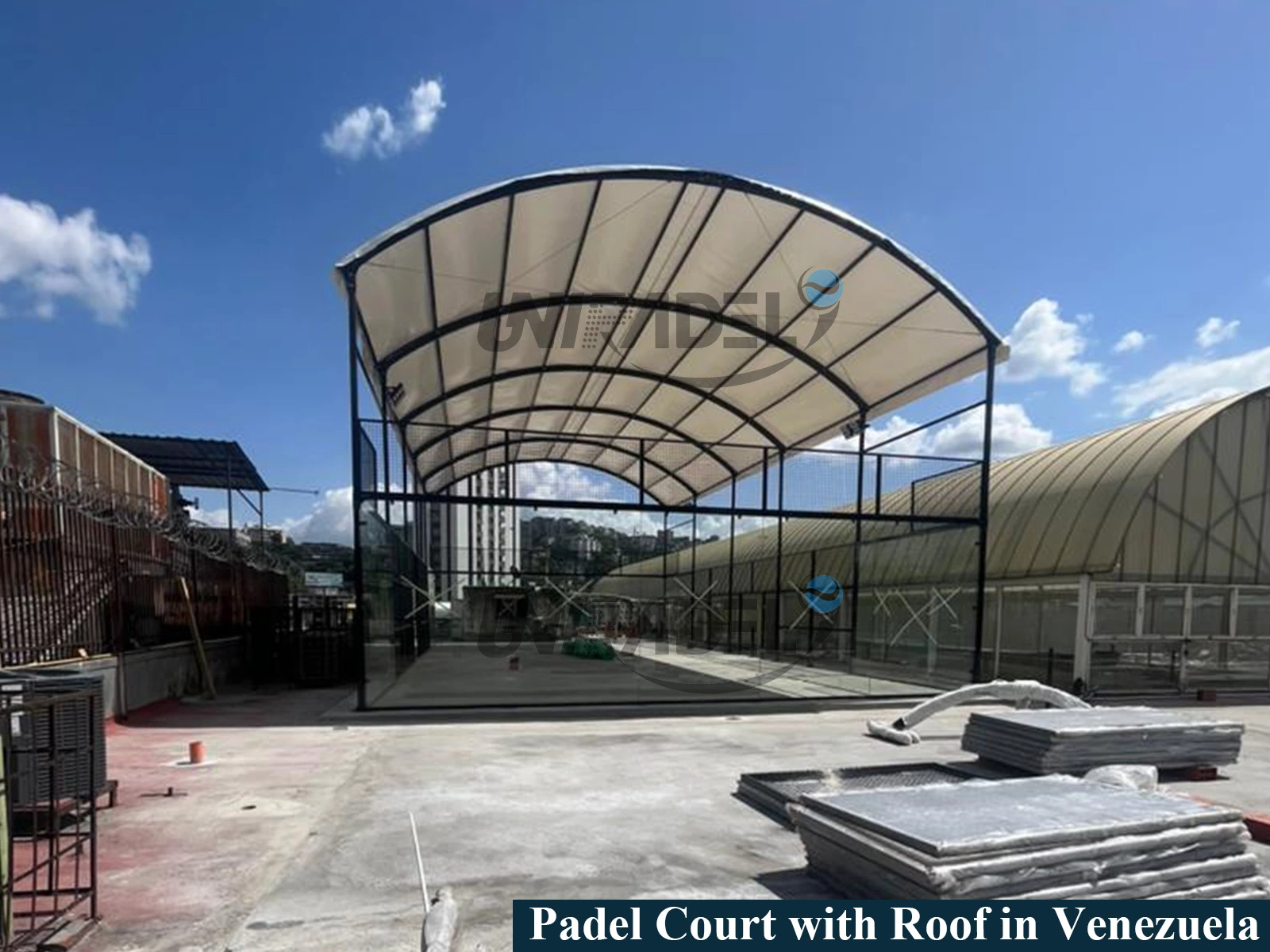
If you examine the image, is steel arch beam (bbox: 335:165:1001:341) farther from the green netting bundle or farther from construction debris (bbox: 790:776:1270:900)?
the green netting bundle

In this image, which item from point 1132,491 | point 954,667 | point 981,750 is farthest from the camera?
point 954,667

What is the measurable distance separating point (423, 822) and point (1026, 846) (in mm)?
4734

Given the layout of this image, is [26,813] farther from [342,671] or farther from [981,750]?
[342,671]

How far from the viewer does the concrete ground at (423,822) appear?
4535mm

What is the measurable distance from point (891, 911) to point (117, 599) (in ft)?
38.5

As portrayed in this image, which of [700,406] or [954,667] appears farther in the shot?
[700,406]

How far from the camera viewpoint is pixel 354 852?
18.2 ft

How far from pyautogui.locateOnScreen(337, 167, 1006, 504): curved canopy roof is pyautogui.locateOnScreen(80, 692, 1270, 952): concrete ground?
5.30m

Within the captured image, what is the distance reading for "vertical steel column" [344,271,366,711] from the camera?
11617 millimetres

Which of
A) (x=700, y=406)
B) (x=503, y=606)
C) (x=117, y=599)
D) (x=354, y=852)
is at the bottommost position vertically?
(x=503, y=606)

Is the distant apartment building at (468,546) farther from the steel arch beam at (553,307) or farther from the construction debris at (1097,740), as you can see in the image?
the construction debris at (1097,740)

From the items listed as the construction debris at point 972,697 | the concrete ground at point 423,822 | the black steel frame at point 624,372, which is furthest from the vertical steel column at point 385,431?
the construction debris at point 972,697

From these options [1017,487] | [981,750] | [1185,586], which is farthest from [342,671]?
[1185,586]

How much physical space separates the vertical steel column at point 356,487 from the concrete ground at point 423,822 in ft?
3.51
